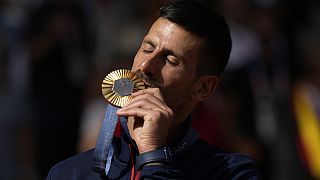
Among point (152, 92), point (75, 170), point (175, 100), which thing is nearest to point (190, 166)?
point (175, 100)

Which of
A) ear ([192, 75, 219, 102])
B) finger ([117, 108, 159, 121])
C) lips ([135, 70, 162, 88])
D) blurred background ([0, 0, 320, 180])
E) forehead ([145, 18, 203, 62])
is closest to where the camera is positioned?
finger ([117, 108, 159, 121])

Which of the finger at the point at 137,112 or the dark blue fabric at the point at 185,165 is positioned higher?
the finger at the point at 137,112

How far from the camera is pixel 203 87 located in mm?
4387

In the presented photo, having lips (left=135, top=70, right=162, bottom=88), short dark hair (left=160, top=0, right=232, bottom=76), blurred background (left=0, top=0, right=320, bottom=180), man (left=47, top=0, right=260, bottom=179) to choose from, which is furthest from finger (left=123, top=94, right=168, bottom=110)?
blurred background (left=0, top=0, right=320, bottom=180)

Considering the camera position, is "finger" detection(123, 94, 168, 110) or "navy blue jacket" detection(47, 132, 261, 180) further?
"navy blue jacket" detection(47, 132, 261, 180)

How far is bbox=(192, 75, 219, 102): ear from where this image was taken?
4.35 metres

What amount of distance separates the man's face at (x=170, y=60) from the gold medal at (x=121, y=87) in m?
0.06

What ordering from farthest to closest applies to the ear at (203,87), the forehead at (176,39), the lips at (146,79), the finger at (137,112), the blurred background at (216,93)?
the blurred background at (216,93) → the ear at (203,87) → the forehead at (176,39) → the lips at (146,79) → the finger at (137,112)

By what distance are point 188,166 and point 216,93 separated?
13.7ft

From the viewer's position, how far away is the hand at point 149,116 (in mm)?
3969

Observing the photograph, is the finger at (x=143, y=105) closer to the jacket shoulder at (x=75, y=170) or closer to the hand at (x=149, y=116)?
the hand at (x=149, y=116)

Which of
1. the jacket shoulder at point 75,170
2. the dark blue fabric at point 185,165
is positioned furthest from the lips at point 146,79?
the jacket shoulder at point 75,170

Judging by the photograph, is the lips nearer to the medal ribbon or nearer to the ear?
the medal ribbon

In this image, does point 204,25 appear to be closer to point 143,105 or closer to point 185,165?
point 143,105
